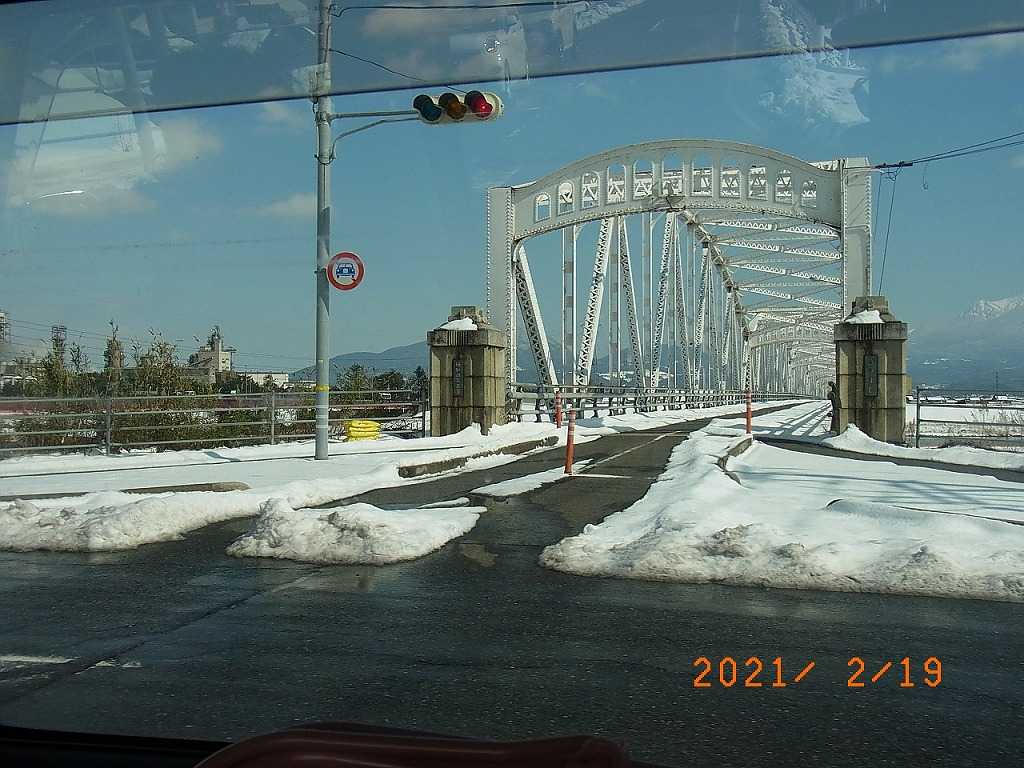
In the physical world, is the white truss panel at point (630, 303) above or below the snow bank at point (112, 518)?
above

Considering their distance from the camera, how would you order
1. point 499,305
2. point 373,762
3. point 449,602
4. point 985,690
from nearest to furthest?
1. point 373,762
2. point 985,690
3. point 449,602
4. point 499,305

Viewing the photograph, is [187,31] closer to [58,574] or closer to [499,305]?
[58,574]

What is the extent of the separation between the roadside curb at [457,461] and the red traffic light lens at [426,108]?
7547 millimetres

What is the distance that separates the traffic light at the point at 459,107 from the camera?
3.79 metres

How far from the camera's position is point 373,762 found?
→ 168cm

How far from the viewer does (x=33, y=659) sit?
380 centimetres

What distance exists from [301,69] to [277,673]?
2.38 metres

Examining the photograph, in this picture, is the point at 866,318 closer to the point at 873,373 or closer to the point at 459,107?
the point at 873,373

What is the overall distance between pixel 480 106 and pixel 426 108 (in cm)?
68

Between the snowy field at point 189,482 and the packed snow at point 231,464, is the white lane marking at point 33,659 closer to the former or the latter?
the snowy field at point 189,482

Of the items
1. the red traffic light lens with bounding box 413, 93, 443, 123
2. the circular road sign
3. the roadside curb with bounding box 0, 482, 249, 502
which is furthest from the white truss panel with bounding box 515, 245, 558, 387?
the red traffic light lens with bounding box 413, 93, 443, 123

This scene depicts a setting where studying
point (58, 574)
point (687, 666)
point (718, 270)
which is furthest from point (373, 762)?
point (718, 270)

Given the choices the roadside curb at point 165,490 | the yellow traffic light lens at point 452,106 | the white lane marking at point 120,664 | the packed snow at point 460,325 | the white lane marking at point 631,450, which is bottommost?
the white lane marking at point 631,450

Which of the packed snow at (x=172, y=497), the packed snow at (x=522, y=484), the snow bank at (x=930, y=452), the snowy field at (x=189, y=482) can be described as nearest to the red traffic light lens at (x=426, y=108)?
the snowy field at (x=189, y=482)
